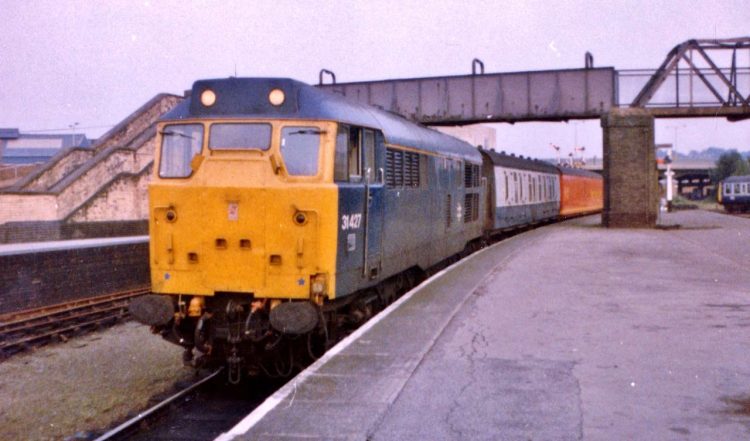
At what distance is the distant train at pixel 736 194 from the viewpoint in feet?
211

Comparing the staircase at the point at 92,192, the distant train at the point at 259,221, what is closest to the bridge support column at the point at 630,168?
the staircase at the point at 92,192

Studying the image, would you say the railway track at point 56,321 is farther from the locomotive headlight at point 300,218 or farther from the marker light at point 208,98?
the locomotive headlight at point 300,218

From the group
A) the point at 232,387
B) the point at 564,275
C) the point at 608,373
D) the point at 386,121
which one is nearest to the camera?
the point at 608,373

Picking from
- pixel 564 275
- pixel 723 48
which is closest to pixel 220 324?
pixel 564 275

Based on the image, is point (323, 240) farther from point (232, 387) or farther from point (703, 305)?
point (703, 305)

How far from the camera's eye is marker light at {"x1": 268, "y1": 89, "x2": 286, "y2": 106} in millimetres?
8805

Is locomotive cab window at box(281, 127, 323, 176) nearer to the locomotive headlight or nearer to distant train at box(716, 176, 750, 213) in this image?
the locomotive headlight

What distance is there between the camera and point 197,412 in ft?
29.8

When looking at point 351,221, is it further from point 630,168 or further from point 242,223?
point 630,168

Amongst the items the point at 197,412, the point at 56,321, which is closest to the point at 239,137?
the point at 197,412

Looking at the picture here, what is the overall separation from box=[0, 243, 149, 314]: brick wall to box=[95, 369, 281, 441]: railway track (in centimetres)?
664

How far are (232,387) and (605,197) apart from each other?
77.4ft

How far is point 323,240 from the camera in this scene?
8.41 meters

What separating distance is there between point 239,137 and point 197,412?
3196 mm
